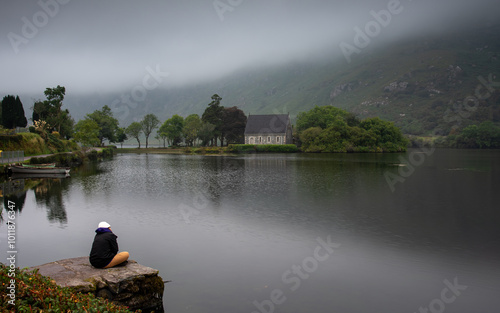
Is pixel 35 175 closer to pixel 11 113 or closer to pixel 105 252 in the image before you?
pixel 105 252

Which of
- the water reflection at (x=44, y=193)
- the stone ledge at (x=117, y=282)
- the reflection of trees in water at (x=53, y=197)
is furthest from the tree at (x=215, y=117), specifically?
the stone ledge at (x=117, y=282)

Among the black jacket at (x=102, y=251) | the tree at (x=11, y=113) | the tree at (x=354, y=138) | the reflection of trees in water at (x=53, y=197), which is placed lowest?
the reflection of trees in water at (x=53, y=197)

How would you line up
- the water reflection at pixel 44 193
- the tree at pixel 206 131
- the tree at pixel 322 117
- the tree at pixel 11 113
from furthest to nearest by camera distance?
the tree at pixel 322 117 → the tree at pixel 206 131 → the tree at pixel 11 113 → the water reflection at pixel 44 193

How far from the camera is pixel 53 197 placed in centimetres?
2497

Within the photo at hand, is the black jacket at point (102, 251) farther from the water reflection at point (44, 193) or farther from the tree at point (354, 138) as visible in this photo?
the tree at point (354, 138)

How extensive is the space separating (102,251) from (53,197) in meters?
19.0

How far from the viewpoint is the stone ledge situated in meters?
8.28

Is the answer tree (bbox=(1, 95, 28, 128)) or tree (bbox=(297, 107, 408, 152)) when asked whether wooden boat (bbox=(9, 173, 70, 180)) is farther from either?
tree (bbox=(297, 107, 408, 152))

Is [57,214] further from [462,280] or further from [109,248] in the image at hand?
[462,280]

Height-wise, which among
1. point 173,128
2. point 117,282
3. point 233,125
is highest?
point 233,125

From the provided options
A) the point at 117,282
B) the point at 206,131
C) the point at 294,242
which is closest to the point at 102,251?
the point at 117,282

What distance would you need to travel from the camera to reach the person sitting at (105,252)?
9078mm

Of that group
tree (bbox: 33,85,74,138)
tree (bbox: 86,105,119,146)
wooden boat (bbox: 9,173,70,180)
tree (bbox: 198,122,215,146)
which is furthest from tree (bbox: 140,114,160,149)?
wooden boat (bbox: 9,173,70,180)

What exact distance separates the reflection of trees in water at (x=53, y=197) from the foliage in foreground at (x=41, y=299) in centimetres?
1223
